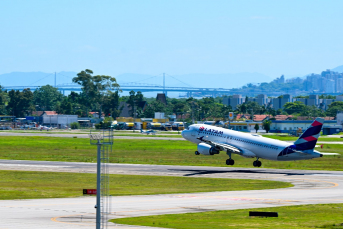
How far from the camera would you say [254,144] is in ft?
258

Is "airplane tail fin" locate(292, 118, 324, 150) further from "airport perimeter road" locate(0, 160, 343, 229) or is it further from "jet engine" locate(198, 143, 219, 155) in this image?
"jet engine" locate(198, 143, 219, 155)

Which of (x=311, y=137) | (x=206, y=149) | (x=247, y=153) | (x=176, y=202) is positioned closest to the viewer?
(x=176, y=202)

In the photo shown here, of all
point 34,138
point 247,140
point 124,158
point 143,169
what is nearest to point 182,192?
point 143,169

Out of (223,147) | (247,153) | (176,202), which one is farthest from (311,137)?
(176,202)

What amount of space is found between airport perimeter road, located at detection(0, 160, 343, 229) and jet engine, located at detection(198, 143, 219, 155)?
896 centimetres

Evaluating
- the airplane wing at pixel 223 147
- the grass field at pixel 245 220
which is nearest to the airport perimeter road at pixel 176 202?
the grass field at pixel 245 220

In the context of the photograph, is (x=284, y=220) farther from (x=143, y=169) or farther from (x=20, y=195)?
(x=143, y=169)

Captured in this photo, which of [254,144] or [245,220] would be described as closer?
[245,220]

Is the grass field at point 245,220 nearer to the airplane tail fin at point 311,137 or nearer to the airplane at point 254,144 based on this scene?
the airplane tail fin at point 311,137

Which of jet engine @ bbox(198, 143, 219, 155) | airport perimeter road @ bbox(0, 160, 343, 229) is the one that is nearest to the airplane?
jet engine @ bbox(198, 143, 219, 155)

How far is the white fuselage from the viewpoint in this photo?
74938mm

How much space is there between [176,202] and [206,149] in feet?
116

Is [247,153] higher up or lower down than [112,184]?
higher up

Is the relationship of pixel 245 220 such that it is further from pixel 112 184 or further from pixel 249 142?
pixel 249 142
